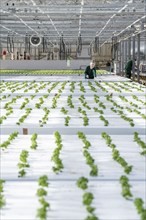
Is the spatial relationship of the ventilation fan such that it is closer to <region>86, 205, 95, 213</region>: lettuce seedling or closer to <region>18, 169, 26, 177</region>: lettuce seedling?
<region>18, 169, 26, 177</region>: lettuce seedling

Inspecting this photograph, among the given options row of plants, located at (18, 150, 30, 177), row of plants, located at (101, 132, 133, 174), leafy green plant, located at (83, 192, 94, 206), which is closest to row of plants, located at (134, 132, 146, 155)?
row of plants, located at (101, 132, 133, 174)

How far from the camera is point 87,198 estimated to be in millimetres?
4750

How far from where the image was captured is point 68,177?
5.73m

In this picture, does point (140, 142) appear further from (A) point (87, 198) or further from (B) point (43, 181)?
(A) point (87, 198)

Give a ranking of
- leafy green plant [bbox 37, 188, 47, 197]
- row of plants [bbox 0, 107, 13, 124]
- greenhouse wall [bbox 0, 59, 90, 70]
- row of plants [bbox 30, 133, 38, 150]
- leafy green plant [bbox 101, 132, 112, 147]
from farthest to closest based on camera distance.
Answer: greenhouse wall [bbox 0, 59, 90, 70]
row of plants [bbox 0, 107, 13, 124]
leafy green plant [bbox 101, 132, 112, 147]
row of plants [bbox 30, 133, 38, 150]
leafy green plant [bbox 37, 188, 47, 197]

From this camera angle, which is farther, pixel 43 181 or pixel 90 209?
pixel 43 181

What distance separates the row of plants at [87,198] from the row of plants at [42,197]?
1.11ft

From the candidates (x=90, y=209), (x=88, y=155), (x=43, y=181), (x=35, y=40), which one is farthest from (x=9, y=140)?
(x=35, y=40)

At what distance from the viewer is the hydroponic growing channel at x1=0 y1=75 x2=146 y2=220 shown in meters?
4.63

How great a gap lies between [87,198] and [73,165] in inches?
61.8

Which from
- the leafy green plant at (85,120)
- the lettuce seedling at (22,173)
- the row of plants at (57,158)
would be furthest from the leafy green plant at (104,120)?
the lettuce seedling at (22,173)

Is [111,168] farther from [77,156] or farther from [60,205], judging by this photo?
[60,205]

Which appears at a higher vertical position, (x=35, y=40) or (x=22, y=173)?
(x=35, y=40)

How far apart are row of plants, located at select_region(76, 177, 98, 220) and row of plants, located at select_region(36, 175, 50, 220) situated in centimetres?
34
